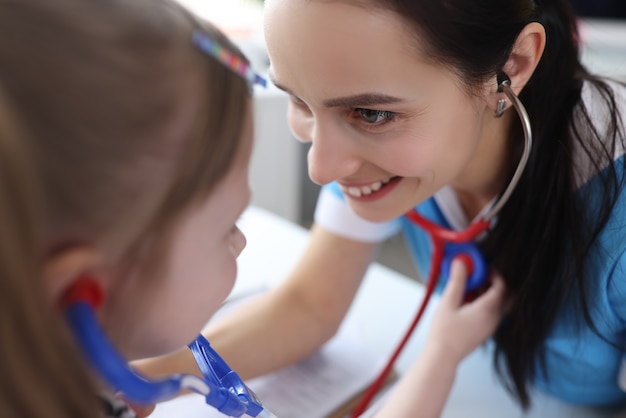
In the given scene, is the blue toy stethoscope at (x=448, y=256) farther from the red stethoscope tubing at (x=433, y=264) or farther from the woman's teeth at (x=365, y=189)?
the woman's teeth at (x=365, y=189)

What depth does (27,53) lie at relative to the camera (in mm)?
372

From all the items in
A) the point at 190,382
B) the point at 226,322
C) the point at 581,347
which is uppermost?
the point at 190,382

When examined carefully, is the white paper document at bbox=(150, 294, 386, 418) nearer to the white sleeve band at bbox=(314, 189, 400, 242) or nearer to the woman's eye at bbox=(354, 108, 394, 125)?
the white sleeve band at bbox=(314, 189, 400, 242)

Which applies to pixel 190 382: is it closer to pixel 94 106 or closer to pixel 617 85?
pixel 94 106

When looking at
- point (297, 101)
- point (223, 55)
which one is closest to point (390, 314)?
point (297, 101)

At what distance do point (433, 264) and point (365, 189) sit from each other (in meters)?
0.16

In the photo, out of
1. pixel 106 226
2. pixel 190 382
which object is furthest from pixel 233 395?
pixel 106 226

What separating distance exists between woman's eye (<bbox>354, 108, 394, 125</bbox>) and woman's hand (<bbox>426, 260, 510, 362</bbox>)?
0.26 metres

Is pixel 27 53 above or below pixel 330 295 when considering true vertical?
above

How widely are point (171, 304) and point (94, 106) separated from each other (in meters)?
0.17

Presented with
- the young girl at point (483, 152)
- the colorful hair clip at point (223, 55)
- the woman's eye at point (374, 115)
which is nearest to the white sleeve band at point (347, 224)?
the young girl at point (483, 152)

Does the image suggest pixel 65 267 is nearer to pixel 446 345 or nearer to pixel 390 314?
pixel 446 345

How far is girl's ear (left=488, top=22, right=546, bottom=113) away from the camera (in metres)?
0.70

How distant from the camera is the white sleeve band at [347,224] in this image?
37.9 inches
